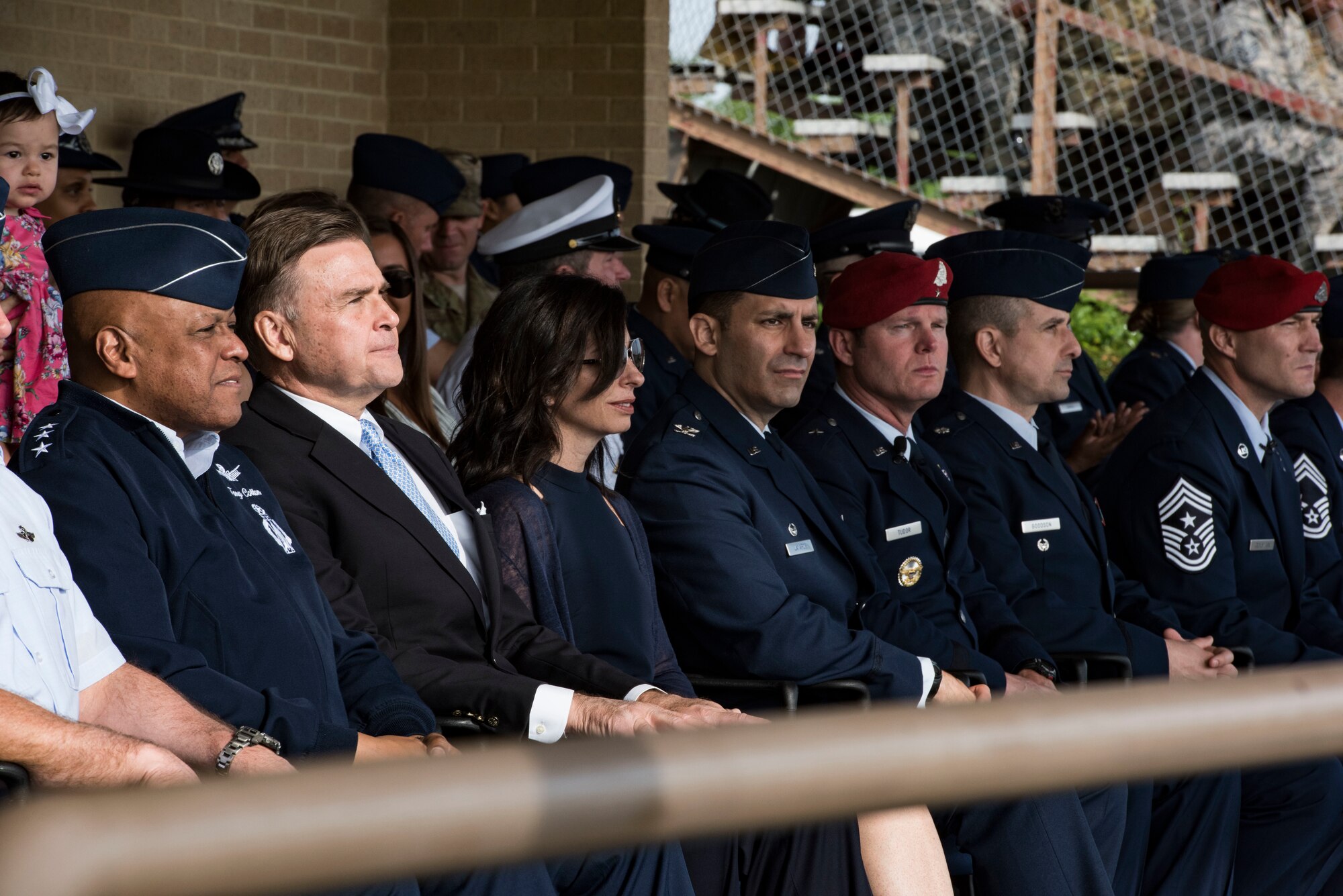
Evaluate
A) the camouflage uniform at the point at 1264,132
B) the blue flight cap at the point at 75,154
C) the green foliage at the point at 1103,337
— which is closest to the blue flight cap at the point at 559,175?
the blue flight cap at the point at 75,154

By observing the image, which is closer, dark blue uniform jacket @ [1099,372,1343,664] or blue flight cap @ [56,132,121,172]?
dark blue uniform jacket @ [1099,372,1343,664]

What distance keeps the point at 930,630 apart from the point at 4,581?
2087 mm

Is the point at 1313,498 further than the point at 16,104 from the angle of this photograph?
Yes

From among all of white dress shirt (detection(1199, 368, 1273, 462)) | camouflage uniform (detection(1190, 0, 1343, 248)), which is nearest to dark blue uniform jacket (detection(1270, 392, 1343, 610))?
white dress shirt (detection(1199, 368, 1273, 462))

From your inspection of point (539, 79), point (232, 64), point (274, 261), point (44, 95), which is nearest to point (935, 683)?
point (274, 261)

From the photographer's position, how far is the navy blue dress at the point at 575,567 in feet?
9.28

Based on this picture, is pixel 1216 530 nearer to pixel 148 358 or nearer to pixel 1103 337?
pixel 148 358

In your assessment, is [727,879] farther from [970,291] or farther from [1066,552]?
[970,291]

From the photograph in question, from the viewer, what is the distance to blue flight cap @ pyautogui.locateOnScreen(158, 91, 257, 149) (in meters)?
5.48

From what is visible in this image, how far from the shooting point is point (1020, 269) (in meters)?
4.04

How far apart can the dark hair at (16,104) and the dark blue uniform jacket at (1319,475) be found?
3349 mm

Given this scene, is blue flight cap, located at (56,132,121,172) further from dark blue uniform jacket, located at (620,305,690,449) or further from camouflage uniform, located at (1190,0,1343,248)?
camouflage uniform, located at (1190,0,1343,248)

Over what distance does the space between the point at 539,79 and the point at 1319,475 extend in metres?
3.62

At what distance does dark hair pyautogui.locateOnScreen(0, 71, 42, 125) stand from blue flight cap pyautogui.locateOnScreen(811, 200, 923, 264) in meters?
2.30
